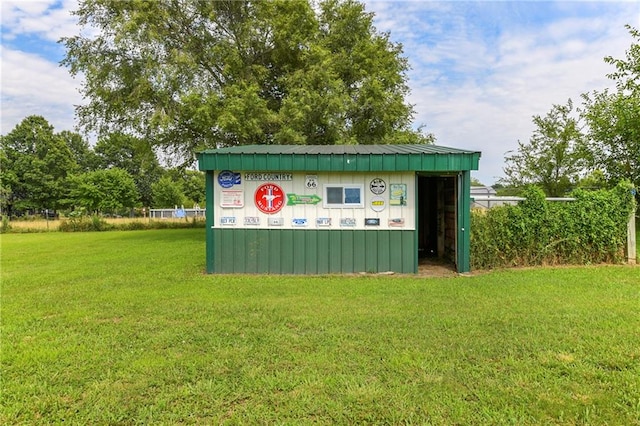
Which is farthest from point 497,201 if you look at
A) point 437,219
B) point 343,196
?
point 343,196

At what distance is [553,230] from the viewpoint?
25.7 ft

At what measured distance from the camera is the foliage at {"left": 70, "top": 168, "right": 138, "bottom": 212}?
40.0 m

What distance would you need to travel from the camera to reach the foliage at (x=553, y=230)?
7711mm

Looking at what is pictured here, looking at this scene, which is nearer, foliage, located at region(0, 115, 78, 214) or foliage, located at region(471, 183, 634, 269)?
foliage, located at region(471, 183, 634, 269)

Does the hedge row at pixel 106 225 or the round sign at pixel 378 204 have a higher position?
the round sign at pixel 378 204

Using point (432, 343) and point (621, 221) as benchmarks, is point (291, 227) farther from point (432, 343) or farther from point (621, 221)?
point (621, 221)

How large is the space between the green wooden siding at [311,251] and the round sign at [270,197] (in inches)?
17.1

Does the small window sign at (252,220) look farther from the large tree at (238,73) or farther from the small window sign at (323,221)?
the large tree at (238,73)

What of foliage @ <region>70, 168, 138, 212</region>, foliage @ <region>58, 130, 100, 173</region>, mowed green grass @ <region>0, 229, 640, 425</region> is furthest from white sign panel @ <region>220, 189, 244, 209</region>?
foliage @ <region>58, 130, 100, 173</region>

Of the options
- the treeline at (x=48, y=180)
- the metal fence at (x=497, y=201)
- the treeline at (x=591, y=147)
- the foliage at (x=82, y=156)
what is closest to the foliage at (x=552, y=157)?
the treeline at (x=591, y=147)

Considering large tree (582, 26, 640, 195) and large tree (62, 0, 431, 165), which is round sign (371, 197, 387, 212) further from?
large tree (582, 26, 640, 195)

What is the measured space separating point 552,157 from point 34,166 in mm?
49267

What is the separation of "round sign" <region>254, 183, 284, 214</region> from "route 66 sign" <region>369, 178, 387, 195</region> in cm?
176

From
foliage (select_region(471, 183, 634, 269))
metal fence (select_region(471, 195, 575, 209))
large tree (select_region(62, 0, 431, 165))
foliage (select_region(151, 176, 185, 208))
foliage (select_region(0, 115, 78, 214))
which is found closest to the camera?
foliage (select_region(471, 183, 634, 269))
